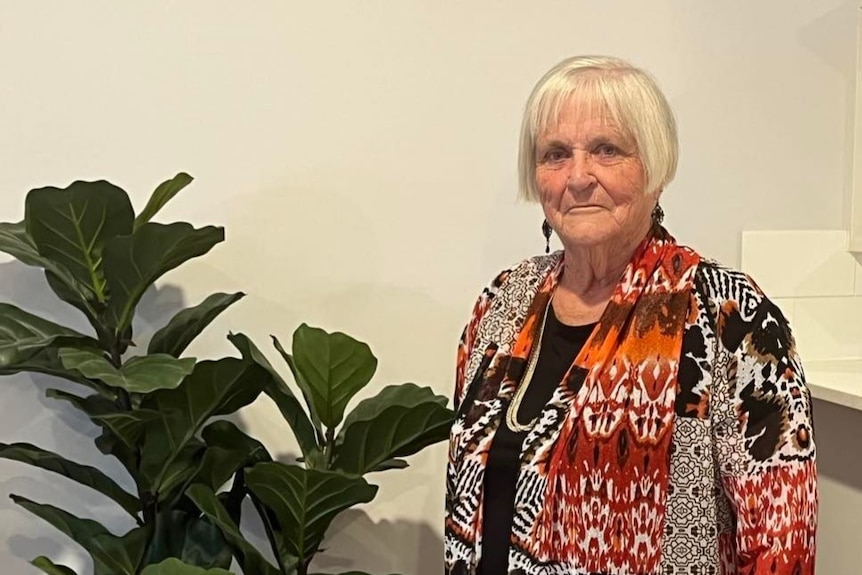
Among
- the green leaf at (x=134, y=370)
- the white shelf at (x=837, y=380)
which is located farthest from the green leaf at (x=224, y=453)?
the white shelf at (x=837, y=380)

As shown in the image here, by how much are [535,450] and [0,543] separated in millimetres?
1074

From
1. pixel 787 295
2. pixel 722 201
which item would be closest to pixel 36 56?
pixel 722 201

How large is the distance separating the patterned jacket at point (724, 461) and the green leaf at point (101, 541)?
25.5 inches

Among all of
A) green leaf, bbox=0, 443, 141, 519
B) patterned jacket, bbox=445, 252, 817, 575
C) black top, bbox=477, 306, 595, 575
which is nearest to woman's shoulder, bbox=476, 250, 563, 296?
black top, bbox=477, 306, 595, 575

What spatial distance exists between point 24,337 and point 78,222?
20cm

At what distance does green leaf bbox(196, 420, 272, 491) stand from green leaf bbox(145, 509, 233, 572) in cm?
8

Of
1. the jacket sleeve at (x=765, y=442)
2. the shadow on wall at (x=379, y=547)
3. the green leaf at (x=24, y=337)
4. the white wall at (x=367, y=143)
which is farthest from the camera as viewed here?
the shadow on wall at (x=379, y=547)

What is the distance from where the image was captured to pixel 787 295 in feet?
7.52

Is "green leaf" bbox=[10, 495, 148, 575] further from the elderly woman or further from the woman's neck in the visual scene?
the woman's neck

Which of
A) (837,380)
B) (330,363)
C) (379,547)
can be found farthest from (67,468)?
(837,380)

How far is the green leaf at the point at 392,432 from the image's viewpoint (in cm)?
170

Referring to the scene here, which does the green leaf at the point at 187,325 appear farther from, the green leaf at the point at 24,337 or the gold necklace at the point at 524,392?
the gold necklace at the point at 524,392

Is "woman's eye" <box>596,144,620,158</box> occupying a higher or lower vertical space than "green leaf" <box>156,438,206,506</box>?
higher

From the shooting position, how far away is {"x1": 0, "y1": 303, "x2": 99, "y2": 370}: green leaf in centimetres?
158
